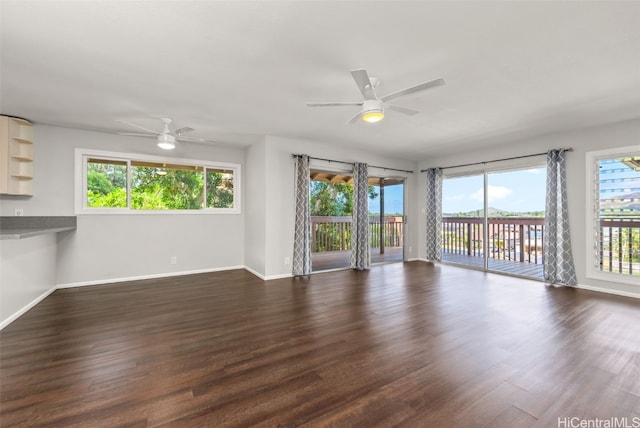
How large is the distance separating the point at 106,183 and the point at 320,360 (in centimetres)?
472

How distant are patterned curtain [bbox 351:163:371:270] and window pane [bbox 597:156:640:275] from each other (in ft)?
12.0

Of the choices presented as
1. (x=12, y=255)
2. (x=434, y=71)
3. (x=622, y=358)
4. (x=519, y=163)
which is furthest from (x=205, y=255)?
(x=519, y=163)

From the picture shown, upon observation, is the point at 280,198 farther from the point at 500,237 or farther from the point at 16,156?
the point at 500,237

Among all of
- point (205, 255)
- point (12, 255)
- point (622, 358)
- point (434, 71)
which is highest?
point (434, 71)

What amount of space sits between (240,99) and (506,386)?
3668 mm

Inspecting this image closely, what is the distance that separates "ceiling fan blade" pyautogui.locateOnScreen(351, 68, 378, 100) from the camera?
2051mm

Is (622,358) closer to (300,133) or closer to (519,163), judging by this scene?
(519,163)

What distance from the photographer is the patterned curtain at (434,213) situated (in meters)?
6.23

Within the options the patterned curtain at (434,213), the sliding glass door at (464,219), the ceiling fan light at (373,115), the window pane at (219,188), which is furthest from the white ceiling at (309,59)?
the patterned curtain at (434,213)

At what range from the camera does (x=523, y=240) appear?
624cm

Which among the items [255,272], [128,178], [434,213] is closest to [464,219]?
[434,213]

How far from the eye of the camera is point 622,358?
7.04ft

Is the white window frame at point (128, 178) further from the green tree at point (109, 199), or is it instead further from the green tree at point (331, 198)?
the green tree at point (331, 198)

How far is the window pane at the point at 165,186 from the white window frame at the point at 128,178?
0.32 feet
